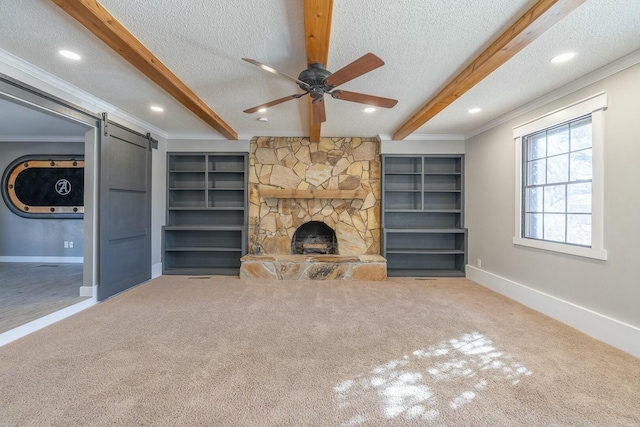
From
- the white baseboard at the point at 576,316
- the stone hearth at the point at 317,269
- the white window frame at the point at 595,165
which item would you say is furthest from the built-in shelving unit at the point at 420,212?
the white window frame at the point at 595,165

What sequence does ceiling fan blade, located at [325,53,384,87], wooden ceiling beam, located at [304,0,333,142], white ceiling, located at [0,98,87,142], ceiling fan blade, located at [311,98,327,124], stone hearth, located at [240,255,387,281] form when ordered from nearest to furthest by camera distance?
wooden ceiling beam, located at [304,0,333,142], ceiling fan blade, located at [325,53,384,87], ceiling fan blade, located at [311,98,327,124], white ceiling, located at [0,98,87,142], stone hearth, located at [240,255,387,281]

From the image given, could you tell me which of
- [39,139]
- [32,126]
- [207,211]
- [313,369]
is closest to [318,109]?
[313,369]

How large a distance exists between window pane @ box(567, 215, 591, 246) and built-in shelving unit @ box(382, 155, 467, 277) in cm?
198

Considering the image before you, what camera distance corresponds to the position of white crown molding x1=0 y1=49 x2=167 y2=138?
240 centimetres

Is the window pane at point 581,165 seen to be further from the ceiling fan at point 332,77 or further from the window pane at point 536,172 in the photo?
the ceiling fan at point 332,77

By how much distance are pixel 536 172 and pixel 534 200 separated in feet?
1.16

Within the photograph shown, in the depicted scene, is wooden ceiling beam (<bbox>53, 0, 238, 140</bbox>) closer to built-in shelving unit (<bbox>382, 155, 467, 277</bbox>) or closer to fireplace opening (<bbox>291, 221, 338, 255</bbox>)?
fireplace opening (<bbox>291, 221, 338, 255</bbox>)

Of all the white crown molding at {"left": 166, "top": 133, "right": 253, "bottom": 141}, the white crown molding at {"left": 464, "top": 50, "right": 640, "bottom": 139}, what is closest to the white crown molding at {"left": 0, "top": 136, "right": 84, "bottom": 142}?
the white crown molding at {"left": 166, "top": 133, "right": 253, "bottom": 141}

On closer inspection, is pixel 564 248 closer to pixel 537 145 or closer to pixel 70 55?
pixel 537 145

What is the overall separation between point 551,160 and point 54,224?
8.32 m

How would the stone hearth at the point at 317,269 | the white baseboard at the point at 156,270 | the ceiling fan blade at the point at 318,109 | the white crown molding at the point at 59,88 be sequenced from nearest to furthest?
the white crown molding at the point at 59,88
the ceiling fan blade at the point at 318,109
the stone hearth at the point at 317,269
the white baseboard at the point at 156,270

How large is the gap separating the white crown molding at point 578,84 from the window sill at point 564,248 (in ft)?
5.31

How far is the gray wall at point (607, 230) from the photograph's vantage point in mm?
2271

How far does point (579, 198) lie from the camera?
9.25ft
